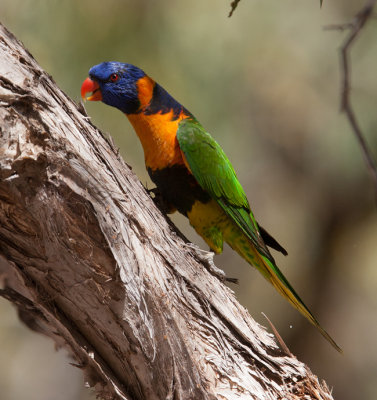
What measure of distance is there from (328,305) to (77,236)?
3775 millimetres

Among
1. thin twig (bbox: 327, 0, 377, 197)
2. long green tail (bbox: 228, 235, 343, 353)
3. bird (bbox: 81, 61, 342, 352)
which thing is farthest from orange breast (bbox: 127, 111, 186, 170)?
thin twig (bbox: 327, 0, 377, 197)

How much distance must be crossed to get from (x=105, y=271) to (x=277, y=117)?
404 cm

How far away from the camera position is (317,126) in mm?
5047

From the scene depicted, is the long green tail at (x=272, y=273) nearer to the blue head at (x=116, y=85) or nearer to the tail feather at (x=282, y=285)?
the tail feather at (x=282, y=285)

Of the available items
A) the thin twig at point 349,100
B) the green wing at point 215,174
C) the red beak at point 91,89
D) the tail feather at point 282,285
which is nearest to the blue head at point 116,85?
the red beak at point 91,89

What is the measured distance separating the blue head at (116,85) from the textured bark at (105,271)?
30.6 inches

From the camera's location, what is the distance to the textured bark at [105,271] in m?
1.46

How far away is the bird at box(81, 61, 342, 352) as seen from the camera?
2.27 metres

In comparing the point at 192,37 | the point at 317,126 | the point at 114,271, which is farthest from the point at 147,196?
the point at 317,126

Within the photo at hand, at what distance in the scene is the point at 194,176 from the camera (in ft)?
7.45

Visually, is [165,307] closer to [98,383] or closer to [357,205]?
[98,383]

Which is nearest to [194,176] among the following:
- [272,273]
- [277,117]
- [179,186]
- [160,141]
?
[179,186]

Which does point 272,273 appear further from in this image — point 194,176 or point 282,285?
point 194,176

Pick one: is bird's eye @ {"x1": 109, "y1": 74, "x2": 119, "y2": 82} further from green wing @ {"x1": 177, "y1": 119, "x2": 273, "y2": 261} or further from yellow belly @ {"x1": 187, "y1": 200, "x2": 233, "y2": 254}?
yellow belly @ {"x1": 187, "y1": 200, "x2": 233, "y2": 254}
